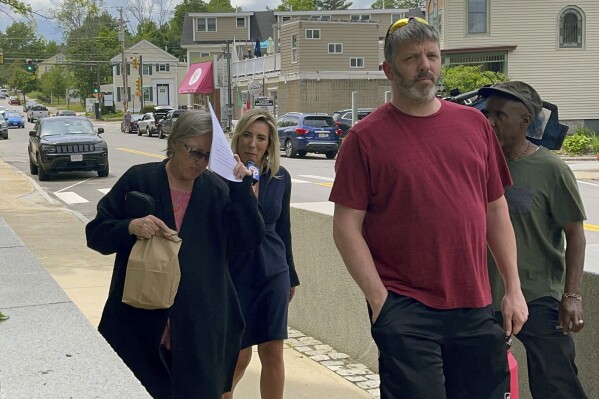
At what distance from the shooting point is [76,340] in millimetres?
3307

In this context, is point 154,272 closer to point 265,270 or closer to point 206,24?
point 265,270

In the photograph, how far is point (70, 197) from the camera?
2000 cm

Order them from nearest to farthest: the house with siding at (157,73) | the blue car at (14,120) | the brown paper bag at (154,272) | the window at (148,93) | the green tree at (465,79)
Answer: the brown paper bag at (154,272), the green tree at (465,79), the blue car at (14,120), the window at (148,93), the house with siding at (157,73)

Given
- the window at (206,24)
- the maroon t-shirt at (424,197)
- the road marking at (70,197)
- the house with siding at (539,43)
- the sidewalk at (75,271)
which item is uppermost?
the window at (206,24)

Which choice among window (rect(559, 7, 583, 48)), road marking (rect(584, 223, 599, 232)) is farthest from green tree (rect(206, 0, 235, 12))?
road marking (rect(584, 223, 599, 232))

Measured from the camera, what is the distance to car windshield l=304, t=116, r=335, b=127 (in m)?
32.2

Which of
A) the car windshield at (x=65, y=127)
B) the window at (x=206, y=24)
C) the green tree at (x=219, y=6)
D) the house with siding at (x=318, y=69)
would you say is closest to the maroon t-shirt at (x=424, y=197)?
the car windshield at (x=65, y=127)

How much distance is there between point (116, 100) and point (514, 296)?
4026 inches

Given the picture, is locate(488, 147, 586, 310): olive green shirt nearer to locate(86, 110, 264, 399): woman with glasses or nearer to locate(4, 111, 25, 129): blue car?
locate(86, 110, 264, 399): woman with glasses

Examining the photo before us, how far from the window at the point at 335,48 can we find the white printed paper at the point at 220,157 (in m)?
47.3

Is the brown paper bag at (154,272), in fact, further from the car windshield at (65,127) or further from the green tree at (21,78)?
the green tree at (21,78)

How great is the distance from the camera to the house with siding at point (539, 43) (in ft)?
126

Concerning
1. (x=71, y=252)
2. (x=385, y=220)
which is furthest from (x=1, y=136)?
(x=385, y=220)

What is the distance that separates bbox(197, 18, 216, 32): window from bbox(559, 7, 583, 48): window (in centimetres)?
4684
